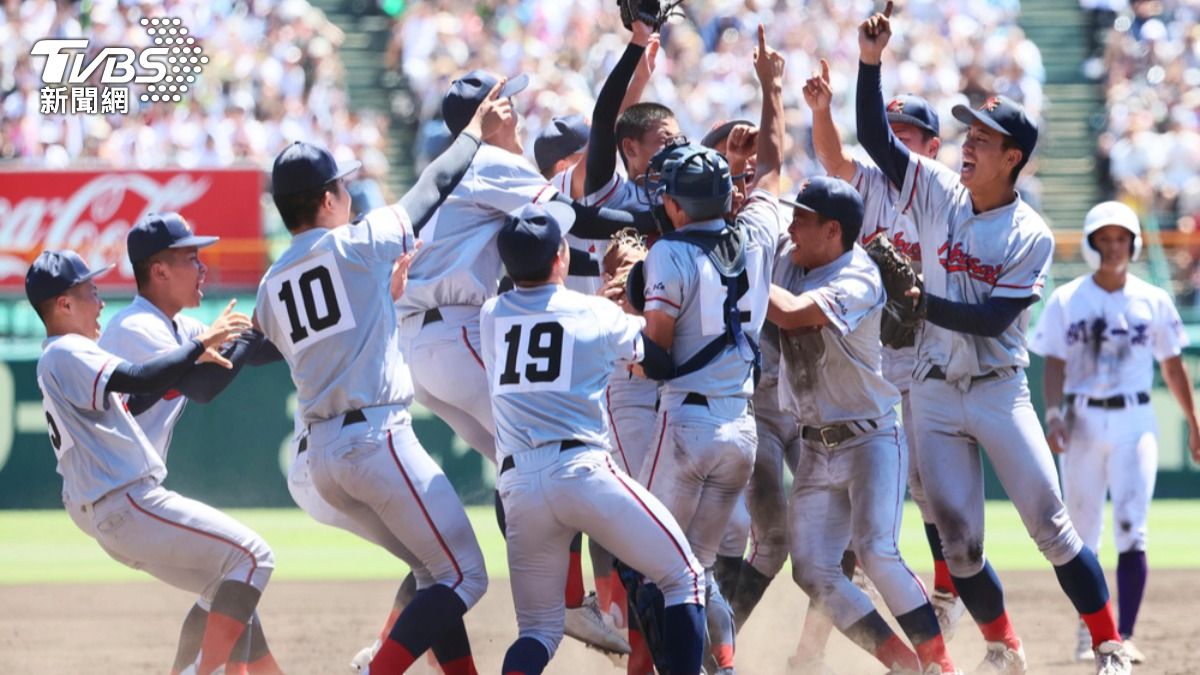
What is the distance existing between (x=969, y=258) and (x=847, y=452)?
100 centimetres

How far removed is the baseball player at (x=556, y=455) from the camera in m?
5.72

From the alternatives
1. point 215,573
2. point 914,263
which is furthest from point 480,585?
point 914,263

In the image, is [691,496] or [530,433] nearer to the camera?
[530,433]

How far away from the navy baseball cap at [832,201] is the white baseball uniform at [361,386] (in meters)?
1.59

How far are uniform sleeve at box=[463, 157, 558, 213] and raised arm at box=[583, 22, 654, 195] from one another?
0.73 feet

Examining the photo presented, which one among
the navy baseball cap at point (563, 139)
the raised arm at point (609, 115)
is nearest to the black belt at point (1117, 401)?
the navy baseball cap at point (563, 139)

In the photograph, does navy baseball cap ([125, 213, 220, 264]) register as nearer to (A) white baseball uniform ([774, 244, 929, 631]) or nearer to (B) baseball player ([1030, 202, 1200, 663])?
(A) white baseball uniform ([774, 244, 929, 631])

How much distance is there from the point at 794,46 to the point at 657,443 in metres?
12.7

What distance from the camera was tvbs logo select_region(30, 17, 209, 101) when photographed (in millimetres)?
16703

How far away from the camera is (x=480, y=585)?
6160 mm

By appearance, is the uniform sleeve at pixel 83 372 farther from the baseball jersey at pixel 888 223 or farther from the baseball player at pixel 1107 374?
the baseball player at pixel 1107 374

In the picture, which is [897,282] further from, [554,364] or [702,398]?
[554,364]

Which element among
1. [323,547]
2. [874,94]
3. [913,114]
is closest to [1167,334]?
[913,114]

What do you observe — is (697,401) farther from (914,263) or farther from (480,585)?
(914,263)
